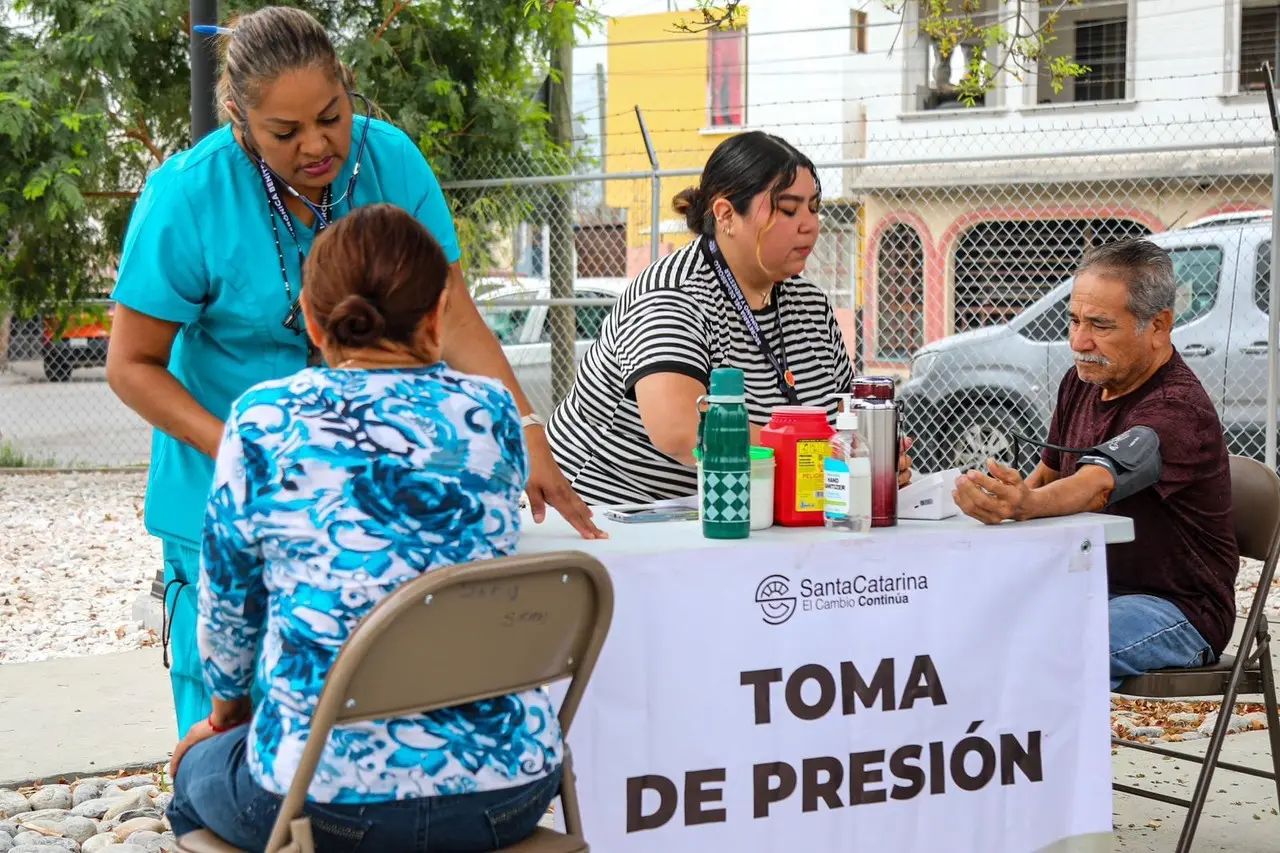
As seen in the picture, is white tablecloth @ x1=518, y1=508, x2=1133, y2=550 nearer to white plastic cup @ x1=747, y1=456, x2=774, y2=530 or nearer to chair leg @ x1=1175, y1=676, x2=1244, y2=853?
white plastic cup @ x1=747, y1=456, x2=774, y2=530

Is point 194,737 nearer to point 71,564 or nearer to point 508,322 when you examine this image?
point 71,564

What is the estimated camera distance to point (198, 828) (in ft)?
7.54

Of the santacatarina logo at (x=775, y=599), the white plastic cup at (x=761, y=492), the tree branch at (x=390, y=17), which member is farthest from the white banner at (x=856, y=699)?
the tree branch at (x=390, y=17)

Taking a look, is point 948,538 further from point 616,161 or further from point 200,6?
point 616,161

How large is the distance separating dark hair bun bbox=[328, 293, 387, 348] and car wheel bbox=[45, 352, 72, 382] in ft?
44.9

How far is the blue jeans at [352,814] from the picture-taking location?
6.71 ft

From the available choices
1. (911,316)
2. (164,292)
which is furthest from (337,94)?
(911,316)

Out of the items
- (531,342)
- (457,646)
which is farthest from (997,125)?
(457,646)

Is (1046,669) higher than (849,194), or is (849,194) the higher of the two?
(849,194)

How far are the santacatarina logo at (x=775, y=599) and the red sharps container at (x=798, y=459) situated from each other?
7.4 inches

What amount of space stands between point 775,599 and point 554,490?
45 cm

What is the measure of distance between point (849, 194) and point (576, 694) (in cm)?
2011

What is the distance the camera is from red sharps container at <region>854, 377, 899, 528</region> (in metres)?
2.87

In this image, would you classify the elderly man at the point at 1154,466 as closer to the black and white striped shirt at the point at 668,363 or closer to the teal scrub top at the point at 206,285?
the black and white striped shirt at the point at 668,363
